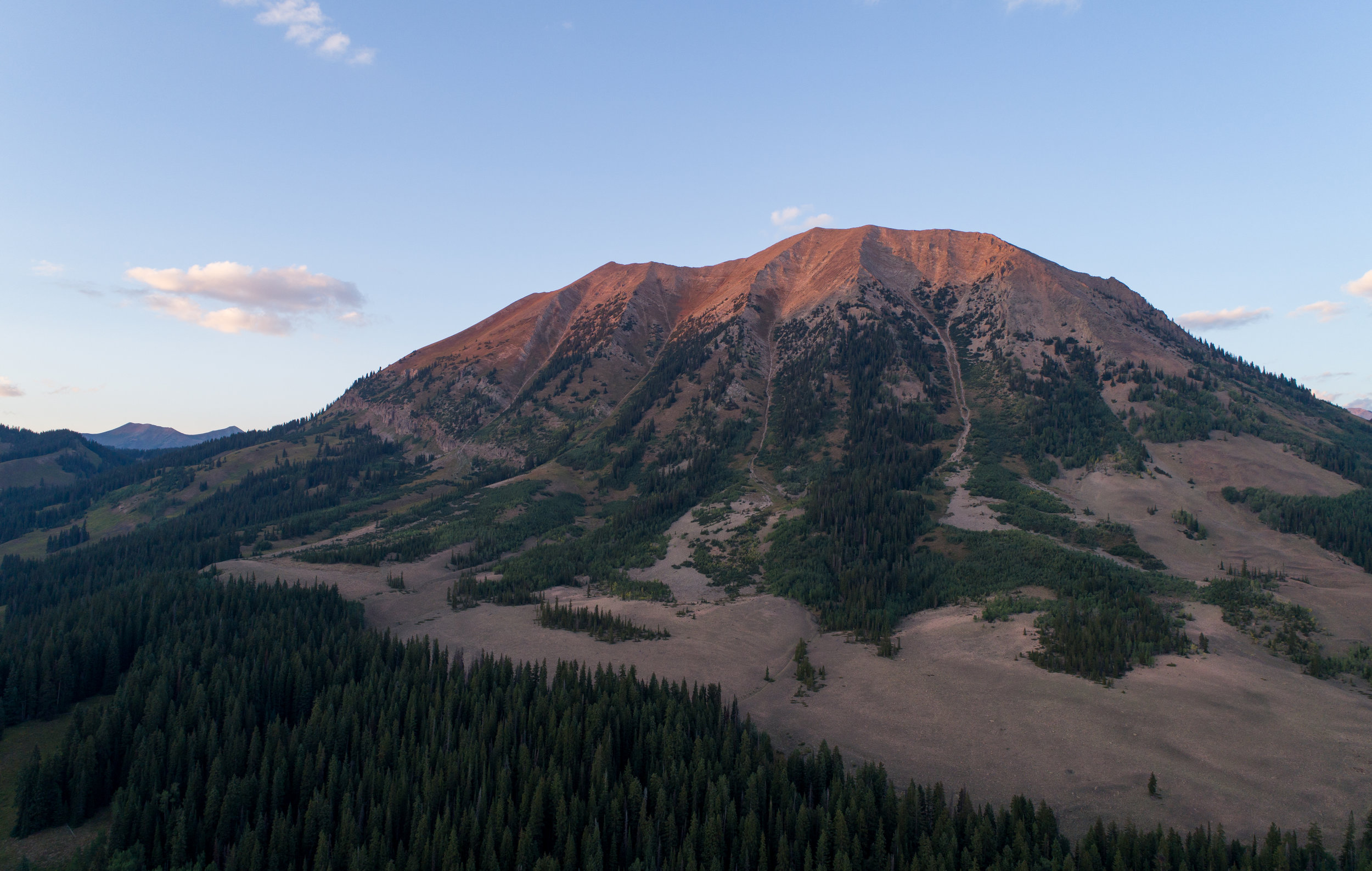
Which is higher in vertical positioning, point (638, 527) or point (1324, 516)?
point (1324, 516)

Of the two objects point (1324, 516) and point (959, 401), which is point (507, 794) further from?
point (959, 401)

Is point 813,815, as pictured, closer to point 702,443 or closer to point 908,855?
point 908,855

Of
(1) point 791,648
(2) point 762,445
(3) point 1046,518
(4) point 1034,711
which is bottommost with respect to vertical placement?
Answer: (1) point 791,648

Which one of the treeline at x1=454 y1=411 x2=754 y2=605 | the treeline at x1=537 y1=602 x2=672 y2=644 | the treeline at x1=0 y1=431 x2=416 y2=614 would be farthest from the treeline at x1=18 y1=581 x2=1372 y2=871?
the treeline at x1=0 y1=431 x2=416 y2=614

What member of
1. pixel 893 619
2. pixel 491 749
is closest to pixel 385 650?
pixel 491 749

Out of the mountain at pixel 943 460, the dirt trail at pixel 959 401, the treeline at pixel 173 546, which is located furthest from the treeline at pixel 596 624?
the dirt trail at pixel 959 401

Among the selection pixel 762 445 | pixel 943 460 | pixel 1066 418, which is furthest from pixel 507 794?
pixel 1066 418

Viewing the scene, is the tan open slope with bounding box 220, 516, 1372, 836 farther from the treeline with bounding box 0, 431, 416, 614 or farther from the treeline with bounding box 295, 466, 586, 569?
the treeline with bounding box 0, 431, 416, 614

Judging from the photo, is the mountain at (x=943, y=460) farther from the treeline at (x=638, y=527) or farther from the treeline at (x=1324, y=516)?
the treeline at (x=638, y=527)
